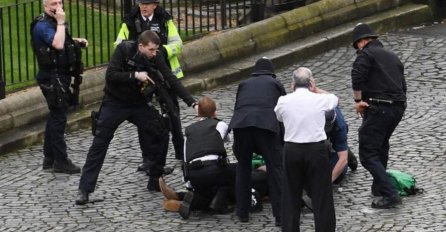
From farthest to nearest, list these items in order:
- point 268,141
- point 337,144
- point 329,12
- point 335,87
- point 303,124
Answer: point 329,12 < point 335,87 < point 337,144 < point 268,141 < point 303,124

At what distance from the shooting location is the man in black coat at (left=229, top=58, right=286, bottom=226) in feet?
38.3

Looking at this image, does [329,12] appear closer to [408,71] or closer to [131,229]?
[408,71]

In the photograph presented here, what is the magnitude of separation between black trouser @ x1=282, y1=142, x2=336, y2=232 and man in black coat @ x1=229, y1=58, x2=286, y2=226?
0.49m

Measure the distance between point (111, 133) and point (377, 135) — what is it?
260 centimetres

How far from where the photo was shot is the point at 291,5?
18.7 m

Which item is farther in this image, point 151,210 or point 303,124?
point 151,210

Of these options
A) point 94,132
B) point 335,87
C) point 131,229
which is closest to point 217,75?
point 335,87

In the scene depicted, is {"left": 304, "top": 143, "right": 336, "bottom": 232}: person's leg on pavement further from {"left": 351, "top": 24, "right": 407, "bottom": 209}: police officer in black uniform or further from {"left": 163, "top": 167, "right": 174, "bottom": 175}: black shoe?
{"left": 163, "top": 167, "right": 174, "bottom": 175}: black shoe

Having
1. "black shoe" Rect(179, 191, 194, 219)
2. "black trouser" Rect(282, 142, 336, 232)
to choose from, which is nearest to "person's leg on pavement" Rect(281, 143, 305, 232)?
"black trouser" Rect(282, 142, 336, 232)

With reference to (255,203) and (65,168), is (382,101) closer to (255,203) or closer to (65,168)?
(255,203)

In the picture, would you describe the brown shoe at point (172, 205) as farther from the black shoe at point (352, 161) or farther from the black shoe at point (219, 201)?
the black shoe at point (352, 161)

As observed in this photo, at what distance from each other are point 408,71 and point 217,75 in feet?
8.20

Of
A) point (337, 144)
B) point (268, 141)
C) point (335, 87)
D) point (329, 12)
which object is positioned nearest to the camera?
point (268, 141)

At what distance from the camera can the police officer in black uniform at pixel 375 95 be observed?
12125 mm
